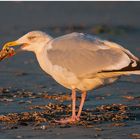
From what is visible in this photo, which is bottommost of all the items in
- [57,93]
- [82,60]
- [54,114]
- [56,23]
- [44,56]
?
[54,114]

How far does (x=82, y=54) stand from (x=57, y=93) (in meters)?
2.33

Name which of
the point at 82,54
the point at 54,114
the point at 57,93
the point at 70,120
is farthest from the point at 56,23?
the point at 70,120

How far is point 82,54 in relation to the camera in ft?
31.6

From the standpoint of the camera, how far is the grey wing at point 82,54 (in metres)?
9.44

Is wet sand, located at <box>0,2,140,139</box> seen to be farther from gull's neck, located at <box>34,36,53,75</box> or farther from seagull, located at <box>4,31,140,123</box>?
gull's neck, located at <box>34,36,53,75</box>

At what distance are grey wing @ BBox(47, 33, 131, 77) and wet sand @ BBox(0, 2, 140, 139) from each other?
72 centimetres

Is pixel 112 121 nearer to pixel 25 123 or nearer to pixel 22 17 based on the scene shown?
pixel 25 123

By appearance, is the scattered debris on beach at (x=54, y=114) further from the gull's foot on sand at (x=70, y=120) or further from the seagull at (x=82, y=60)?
the seagull at (x=82, y=60)

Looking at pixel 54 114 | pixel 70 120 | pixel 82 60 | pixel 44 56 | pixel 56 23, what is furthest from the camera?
pixel 56 23

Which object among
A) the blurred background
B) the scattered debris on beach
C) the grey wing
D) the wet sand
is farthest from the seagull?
the blurred background

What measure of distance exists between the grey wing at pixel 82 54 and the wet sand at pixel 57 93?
28.2 inches

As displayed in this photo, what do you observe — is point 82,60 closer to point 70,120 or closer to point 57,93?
point 70,120

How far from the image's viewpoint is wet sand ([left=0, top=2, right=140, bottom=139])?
8.88m

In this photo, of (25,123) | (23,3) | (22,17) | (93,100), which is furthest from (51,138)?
(23,3)
